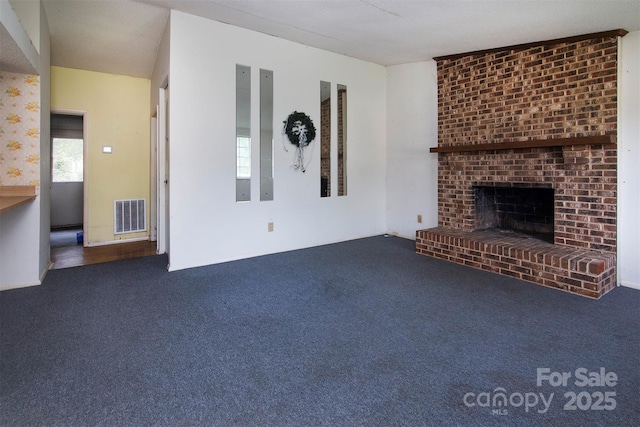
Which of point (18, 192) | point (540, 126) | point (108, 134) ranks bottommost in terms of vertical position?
point (18, 192)

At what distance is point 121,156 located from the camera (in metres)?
5.21

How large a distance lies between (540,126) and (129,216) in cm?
565

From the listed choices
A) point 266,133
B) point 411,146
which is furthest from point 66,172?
point 411,146

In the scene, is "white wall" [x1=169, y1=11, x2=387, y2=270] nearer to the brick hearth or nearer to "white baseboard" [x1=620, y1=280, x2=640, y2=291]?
the brick hearth

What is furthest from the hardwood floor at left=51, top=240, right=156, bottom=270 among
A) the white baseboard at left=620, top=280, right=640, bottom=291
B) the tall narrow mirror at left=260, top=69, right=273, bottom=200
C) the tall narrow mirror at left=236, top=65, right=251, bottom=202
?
the white baseboard at left=620, top=280, right=640, bottom=291

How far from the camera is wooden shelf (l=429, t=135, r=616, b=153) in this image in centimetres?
309

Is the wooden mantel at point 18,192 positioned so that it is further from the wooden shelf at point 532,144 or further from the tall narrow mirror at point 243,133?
the wooden shelf at point 532,144

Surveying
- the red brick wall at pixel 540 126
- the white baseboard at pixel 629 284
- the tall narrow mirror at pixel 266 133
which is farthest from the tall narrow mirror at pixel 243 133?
the white baseboard at pixel 629 284

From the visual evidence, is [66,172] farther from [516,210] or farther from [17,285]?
[516,210]

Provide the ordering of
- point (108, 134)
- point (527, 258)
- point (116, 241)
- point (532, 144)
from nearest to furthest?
point (527, 258) < point (532, 144) < point (108, 134) < point (116, 241)

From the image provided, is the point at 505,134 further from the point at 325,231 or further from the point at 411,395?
the point at 411,395

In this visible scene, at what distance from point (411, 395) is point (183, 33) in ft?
12.3

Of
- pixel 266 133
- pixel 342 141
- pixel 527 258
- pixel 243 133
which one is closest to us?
pixel 527 258

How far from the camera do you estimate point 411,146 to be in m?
5.06
